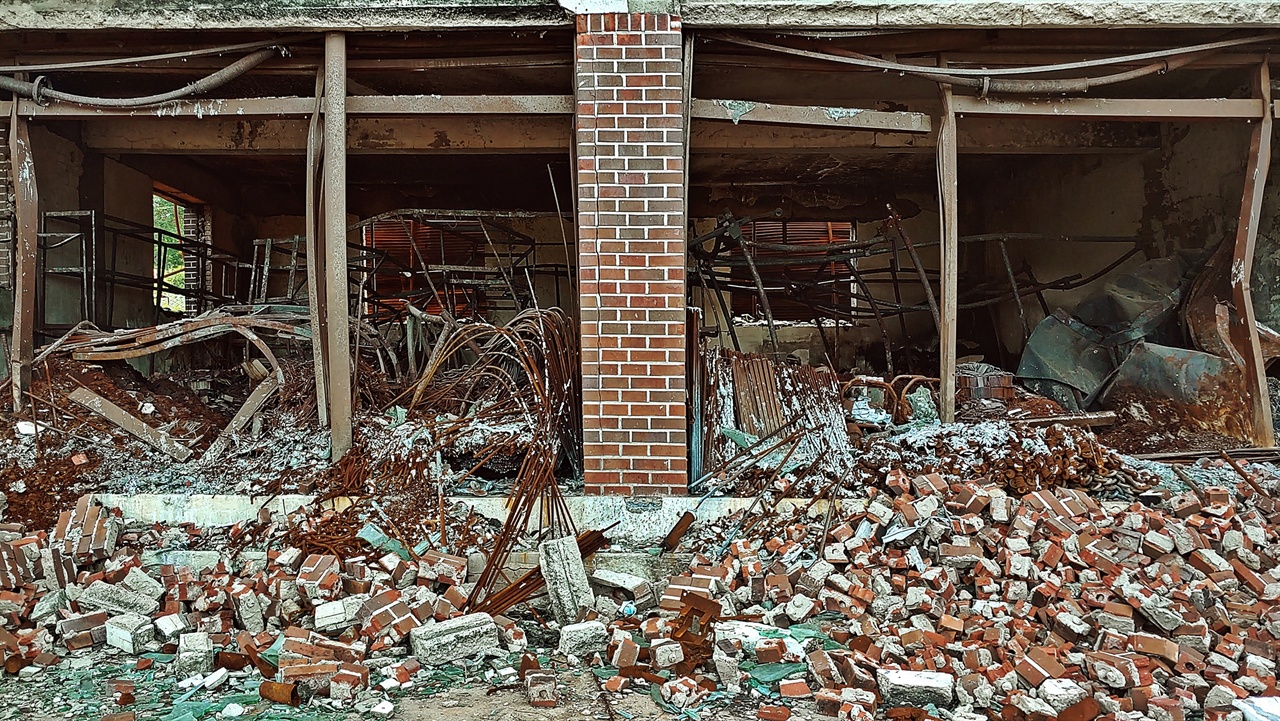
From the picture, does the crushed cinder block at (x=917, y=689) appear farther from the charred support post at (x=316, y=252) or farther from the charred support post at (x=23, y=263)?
the charred support post at (x=23, y=263)

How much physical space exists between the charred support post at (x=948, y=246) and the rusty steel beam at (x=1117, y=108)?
13cm

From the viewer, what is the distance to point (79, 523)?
4.62 m

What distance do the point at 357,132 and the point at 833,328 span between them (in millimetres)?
7320

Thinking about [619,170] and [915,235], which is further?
[915,235]

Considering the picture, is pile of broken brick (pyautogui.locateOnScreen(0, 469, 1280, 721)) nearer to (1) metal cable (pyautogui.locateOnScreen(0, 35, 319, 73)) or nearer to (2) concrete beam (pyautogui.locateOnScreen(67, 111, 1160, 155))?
(1) metal cable (pyautogui.locateOnScreen(0, 35, 319, 73))

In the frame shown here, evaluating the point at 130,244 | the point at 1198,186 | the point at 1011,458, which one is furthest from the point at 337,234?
the point at 1198,186

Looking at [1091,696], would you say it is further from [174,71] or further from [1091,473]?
[174,71]

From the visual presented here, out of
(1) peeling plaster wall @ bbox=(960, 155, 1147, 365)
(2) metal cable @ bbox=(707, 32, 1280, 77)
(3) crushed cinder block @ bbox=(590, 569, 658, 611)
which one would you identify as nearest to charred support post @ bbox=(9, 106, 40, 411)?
(3) crushed cinder block @ bbox=(590, 569, 658, 611)

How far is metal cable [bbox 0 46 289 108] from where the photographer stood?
508 cm

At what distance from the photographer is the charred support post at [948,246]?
5.32 metres

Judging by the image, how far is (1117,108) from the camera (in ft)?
17.6

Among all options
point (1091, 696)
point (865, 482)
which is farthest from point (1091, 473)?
point (1091, 696)

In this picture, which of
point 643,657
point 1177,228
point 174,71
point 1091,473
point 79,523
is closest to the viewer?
point 643,657

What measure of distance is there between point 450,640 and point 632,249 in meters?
2.39
